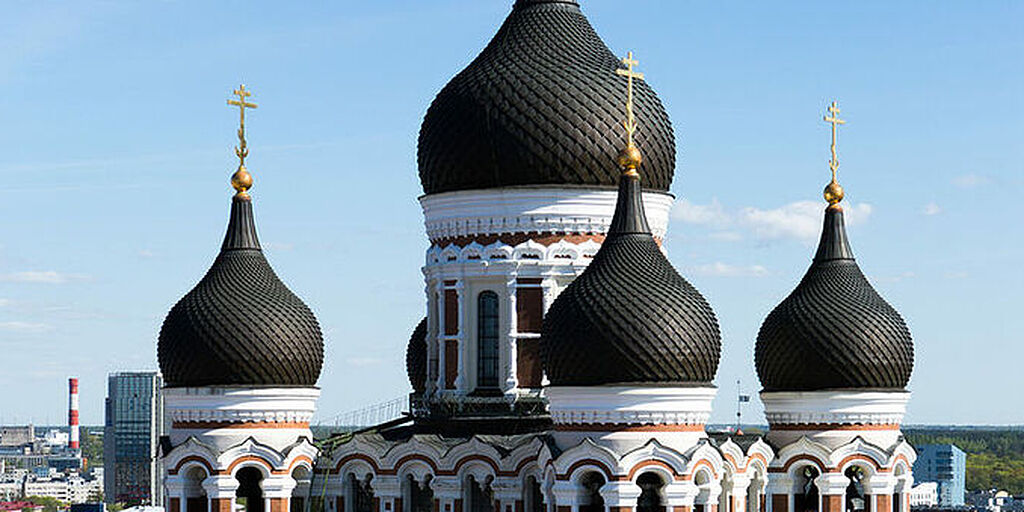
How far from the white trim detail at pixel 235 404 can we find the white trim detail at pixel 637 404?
6.56 meters

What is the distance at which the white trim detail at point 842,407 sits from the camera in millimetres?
40875

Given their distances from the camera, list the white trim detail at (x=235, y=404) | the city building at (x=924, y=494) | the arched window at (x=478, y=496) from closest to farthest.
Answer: the arched window at (x=478, y=496) < the white trim detail at (x=235, y=404) < the city building at (x=924, y=494)

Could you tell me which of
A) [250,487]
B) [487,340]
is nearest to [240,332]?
[250,487]

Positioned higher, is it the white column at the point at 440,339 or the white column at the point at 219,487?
the white column at the point at 440,339

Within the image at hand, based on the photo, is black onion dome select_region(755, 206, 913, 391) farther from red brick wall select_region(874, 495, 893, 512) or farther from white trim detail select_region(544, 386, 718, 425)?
white trim detail select_region(544, 386, 718, 425)

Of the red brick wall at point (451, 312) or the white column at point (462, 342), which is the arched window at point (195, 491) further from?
the red brick wall at point (451, 312)

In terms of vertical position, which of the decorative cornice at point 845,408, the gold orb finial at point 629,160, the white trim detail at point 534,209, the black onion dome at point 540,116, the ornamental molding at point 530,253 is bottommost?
the decorative cornice at point 845,408

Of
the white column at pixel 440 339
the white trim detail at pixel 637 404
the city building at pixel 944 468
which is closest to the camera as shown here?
the white trim detail at pixel 637 404

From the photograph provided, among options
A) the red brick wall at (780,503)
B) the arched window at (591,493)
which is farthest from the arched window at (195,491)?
the red brick wall at (780,503)

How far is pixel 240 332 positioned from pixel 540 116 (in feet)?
24.4

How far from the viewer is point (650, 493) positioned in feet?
118

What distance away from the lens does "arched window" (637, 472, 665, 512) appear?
116ft

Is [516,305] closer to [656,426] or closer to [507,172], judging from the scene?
[507,172]

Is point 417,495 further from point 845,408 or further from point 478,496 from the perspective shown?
point 845,408
